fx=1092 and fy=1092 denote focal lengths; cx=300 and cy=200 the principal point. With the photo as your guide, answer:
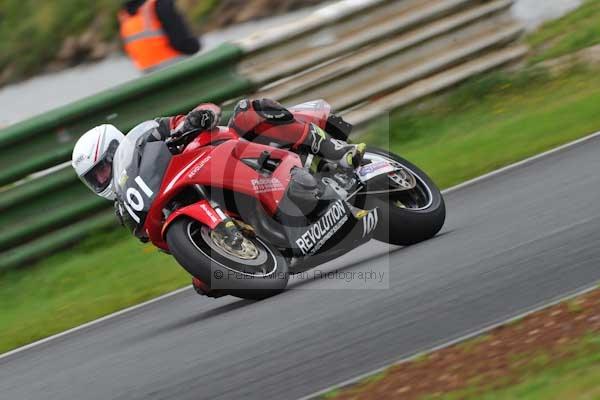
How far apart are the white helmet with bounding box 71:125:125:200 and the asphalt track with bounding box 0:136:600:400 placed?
99 centimetres

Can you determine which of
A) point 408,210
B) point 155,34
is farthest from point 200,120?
point 155,34

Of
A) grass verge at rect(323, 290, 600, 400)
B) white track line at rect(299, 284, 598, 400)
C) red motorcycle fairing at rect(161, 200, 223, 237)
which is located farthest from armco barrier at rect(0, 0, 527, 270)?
grass verge at rect(323, 290, 600, 400)

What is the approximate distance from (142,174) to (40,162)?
3.22 m

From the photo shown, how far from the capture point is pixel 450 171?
29.9ft

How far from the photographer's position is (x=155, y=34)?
974 cm

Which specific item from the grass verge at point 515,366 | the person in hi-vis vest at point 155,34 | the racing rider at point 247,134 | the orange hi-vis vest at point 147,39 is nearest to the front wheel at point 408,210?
the racing rider at point 247,134

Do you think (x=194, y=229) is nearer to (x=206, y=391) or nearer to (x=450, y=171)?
(x=206, y=391)

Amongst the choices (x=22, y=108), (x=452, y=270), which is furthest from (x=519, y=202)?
(x=22, y=108)

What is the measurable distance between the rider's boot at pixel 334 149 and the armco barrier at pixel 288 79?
9.83 feet

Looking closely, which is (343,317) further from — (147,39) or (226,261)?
(147,39)

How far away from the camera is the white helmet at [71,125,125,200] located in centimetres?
637

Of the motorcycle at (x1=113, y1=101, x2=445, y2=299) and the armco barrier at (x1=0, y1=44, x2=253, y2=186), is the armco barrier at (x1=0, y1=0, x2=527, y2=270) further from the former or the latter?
the motorcycle at (x1=113, y1=101, x2=445, y2=299)

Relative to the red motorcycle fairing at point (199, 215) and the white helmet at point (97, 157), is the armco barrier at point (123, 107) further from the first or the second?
the red motorcycle fairing at point (199, 215)

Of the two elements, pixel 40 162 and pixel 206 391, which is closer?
pixel 206 391
